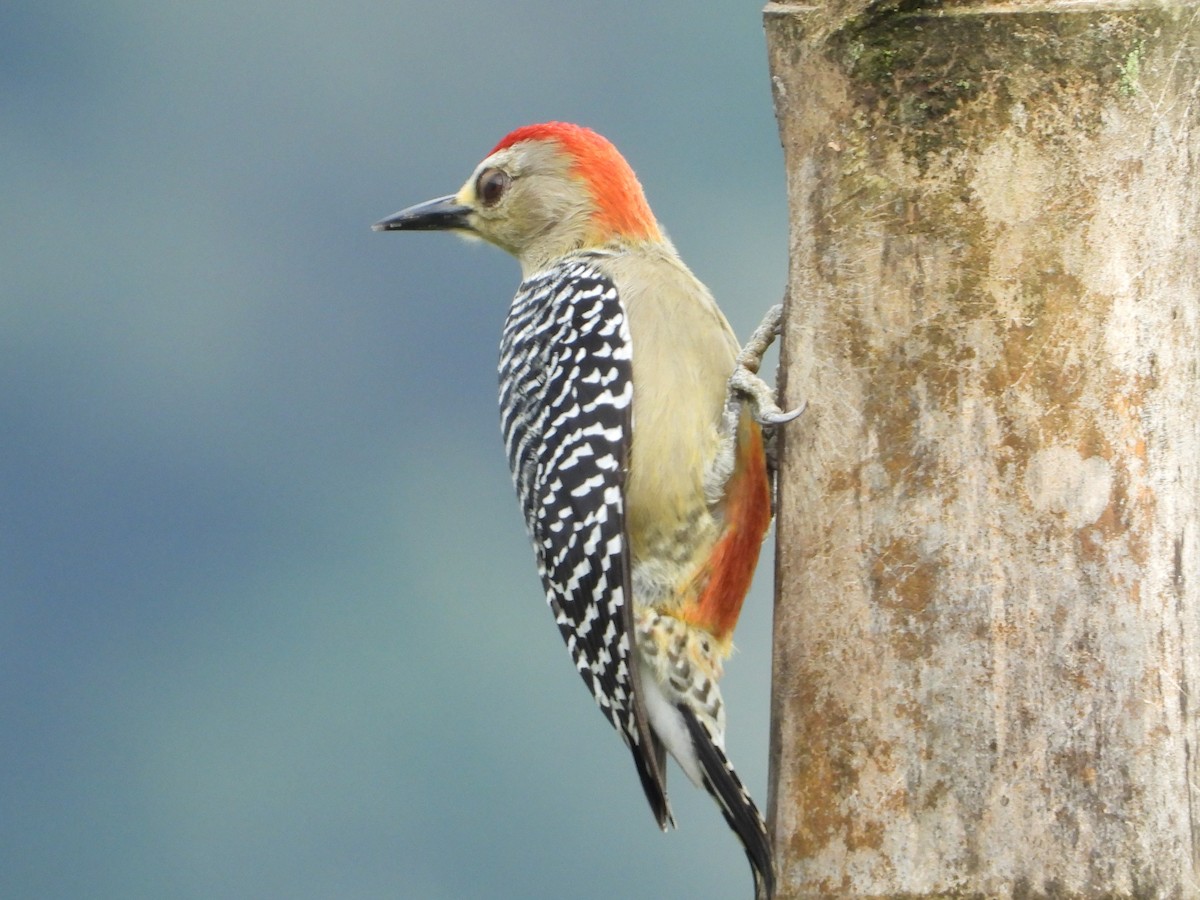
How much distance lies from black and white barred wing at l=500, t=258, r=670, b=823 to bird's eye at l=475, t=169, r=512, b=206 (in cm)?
68

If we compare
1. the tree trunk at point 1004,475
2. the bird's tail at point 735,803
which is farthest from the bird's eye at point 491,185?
the tree trunk at point 1004,475

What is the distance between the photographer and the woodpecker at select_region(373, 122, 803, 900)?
4.70 metres

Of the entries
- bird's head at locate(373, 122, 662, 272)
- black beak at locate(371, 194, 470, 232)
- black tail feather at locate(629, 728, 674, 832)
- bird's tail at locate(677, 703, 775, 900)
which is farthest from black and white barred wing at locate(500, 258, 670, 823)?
black beak at locate(371, 194, 470, 232)

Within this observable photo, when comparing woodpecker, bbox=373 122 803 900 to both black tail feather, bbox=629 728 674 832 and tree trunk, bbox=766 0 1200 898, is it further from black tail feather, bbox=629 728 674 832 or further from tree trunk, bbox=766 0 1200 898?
tree trunk, bbox=766 0 1200 898

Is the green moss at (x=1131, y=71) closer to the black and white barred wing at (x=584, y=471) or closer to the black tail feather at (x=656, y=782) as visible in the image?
the black and white barred wing at (x=584, y=471)

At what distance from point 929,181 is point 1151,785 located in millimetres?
1504

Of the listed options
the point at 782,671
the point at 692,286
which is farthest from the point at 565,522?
the point at 782,671

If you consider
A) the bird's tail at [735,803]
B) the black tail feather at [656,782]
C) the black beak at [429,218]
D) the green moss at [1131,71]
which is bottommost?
the black tail feather at [656,782]

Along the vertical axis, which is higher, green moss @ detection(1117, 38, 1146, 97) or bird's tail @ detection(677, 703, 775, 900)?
green moss @ detection(1117, 38, 1146, 97)

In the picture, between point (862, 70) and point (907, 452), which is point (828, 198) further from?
point (907, 452)

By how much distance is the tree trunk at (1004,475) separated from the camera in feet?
10.6

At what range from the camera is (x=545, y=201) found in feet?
19.2

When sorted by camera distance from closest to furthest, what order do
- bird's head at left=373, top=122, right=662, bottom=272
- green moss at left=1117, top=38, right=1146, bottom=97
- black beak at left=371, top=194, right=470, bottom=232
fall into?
green moss at left=1117, top=38, right=1146, bottom=97 < bird's head at left=373, top=122, right=662, bottom=272 < black beak at left=371, top=194, right=470, bottom=232

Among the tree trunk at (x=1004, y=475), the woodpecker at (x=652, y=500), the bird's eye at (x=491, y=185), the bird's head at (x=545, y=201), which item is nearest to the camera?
the tree trunk at (x=1004, y=475)
